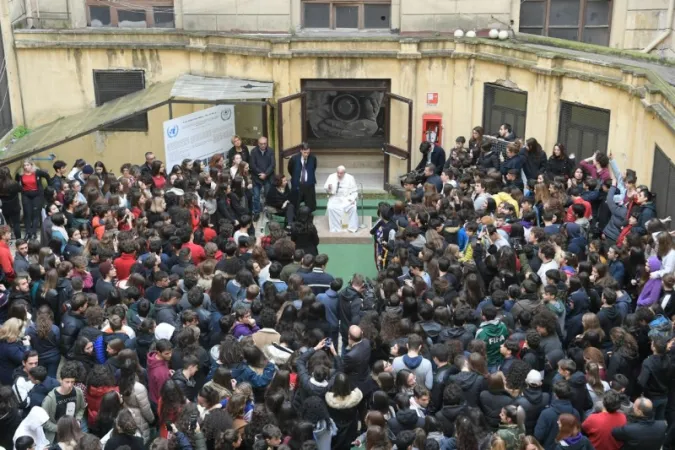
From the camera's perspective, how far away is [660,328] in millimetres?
10289

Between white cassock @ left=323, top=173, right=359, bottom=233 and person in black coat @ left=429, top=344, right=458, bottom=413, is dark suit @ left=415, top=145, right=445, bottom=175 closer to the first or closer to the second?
white cassock @ left=323, top=173, right=359, bottom=233

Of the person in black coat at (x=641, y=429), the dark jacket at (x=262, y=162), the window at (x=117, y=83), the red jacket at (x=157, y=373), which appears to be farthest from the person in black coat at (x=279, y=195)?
the person in black coat at (x=641, y=429)

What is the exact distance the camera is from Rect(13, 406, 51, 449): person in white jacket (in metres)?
9.06

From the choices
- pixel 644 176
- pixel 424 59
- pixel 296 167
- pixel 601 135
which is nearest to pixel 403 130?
pixel 424 59

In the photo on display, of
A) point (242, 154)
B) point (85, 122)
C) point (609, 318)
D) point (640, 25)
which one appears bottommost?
point (609, 318)

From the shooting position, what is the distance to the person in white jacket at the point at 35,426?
9062mm

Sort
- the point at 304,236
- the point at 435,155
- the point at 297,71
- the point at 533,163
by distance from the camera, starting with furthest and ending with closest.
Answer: the point at 297,71
the point at 435,155
the point at 533,163
the point at 304,236

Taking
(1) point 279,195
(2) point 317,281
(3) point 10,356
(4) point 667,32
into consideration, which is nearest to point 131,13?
(1) point 279,195

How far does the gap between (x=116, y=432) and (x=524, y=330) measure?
15.0 ft

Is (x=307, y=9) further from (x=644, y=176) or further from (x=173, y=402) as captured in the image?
(x=173, y=402)

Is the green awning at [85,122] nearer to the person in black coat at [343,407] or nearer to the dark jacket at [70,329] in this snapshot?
the dark jacket at [70,329]

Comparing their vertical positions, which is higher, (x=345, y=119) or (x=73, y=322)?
(x=345, y=119)

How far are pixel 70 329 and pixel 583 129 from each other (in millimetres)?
10842

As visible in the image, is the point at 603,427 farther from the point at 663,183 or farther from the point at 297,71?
the point at 297,71
